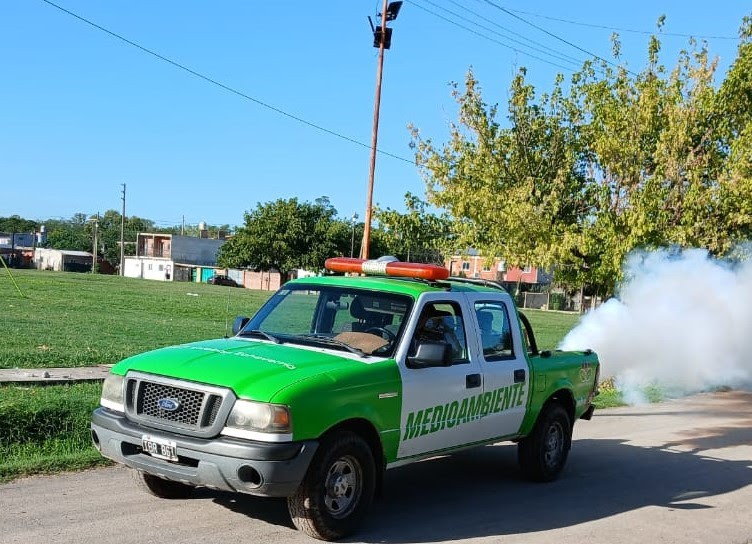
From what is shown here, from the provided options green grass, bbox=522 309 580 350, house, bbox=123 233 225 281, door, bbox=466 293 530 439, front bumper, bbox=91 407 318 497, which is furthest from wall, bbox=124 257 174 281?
front bumper, bbox=91 407 318 497

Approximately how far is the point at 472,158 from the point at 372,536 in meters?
13.8

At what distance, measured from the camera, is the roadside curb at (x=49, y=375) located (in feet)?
34.2

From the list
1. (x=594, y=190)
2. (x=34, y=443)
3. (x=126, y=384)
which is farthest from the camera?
(x=594, y=190)

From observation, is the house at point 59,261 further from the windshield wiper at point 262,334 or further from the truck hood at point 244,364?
the truck hood at point 244,364

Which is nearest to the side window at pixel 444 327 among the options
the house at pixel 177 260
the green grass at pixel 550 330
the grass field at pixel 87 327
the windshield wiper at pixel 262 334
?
the windshield wiper at pixel 262 334

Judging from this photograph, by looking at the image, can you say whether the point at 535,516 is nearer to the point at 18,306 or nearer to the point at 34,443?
the point at 34,443

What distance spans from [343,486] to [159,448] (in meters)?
1.32

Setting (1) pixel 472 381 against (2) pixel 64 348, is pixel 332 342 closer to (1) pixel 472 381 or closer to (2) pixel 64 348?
(1) pixel 472 381

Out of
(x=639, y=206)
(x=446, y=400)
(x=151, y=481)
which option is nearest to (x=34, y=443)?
(x=151, y=481)

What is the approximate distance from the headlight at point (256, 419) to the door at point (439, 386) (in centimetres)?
126

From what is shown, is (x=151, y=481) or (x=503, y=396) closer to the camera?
(x=151, y=481)

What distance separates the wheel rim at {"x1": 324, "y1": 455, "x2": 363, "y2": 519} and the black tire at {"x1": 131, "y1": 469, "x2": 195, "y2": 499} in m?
1.43

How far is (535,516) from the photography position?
277 inches

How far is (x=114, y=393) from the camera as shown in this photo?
6.19m
